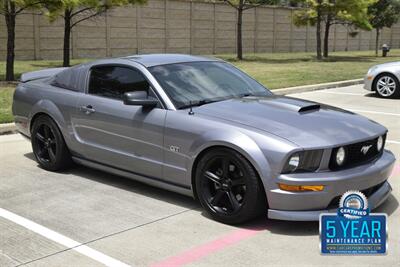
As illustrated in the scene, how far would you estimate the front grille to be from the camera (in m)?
4.34

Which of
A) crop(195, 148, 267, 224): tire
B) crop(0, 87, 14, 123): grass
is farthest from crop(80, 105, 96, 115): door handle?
crop(0, 87, 14, 123): grass

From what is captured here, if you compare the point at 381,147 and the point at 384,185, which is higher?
the point at 381,147

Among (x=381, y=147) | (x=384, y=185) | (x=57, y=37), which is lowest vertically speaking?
(x=384, y=185)

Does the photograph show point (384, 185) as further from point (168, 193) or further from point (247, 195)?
point (168, 193)

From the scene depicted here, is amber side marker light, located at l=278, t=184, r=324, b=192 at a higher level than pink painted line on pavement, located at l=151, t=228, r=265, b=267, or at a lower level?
higher

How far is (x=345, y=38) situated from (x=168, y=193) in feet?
137

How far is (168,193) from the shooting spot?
217 inches

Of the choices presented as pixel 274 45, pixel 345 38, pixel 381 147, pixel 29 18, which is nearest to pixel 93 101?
pixel 381 147

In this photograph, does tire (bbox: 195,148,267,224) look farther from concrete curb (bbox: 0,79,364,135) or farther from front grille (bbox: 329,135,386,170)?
concrete curb (bbox: 0,79,364,135)

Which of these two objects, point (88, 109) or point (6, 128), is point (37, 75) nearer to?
point (6, 128)

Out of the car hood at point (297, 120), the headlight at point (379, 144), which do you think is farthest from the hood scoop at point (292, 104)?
the headlight at point (379, 144)

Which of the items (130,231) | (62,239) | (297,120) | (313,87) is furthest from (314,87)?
(62,239)

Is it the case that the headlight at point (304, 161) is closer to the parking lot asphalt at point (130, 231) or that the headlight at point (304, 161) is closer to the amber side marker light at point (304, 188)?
the amber side marker light at point (304, 188)

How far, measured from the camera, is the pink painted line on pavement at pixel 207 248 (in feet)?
12.7
